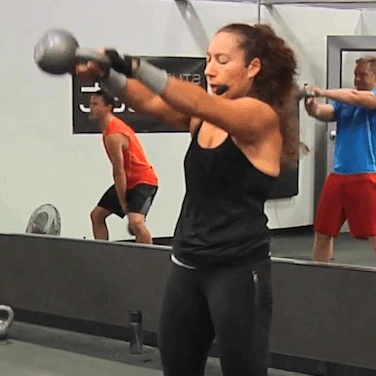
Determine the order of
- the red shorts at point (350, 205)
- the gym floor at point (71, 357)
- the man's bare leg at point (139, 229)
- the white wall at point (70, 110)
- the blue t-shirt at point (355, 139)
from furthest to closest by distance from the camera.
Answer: the white wall at point (70, 110), the man's bare leg at point (139, 229), the red shorts at point (350, 205), the blue t-shirt at point (355, 139), the gym floor at point (71, 357)

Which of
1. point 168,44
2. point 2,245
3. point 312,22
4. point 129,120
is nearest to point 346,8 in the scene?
point 312,22

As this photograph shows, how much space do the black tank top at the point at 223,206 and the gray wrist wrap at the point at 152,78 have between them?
0.78 feet

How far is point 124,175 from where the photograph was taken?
15.3 ft

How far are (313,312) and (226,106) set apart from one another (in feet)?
5.91

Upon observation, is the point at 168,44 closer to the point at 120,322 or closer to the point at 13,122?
the point at 13,122

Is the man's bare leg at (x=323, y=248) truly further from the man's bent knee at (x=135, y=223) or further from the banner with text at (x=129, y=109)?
the banner with text at (x=129, y=109)

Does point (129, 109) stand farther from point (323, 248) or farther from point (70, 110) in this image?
point (323, 248)

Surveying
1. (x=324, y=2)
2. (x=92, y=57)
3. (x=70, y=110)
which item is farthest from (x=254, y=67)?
(x=324, y=2)

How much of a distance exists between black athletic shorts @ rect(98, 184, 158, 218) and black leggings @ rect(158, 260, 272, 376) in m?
2.56

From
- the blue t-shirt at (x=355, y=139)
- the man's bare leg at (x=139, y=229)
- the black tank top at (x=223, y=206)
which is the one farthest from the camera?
the man's bare leg at (x=139, y=229)

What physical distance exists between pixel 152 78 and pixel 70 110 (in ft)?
10.6

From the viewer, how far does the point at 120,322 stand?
13.6ft

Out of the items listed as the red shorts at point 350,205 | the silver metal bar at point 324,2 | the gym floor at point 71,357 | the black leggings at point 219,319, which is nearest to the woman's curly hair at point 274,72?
the black leggings at point 219,319

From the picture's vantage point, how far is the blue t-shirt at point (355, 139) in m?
3.92
